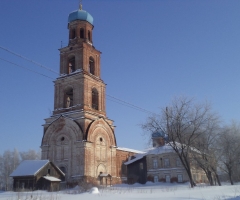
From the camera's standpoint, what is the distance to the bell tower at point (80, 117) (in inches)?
1142

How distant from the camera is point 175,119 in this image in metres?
22.9

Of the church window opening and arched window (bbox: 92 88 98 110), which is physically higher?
the church window opening

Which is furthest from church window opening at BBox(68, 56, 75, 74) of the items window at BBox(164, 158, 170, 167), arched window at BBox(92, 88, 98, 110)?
window at BBox(164, 158, 170, 167)

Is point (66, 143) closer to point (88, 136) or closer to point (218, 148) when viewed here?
point (88, 136)

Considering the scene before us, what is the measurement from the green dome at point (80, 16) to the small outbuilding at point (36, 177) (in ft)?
57.0

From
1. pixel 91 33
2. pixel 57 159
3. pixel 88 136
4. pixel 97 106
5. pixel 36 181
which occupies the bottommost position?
pixel 36 181

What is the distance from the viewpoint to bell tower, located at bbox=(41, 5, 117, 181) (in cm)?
2900

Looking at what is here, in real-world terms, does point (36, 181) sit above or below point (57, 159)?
below

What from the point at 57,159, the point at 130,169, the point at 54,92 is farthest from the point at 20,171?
the point at 130,169

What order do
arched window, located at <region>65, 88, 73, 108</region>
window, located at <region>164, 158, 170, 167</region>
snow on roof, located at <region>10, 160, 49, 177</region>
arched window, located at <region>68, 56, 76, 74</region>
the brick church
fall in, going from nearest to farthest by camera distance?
1. snow on roof, located at <region>10, 160, 49, 177</region>
2. the brick church
3. arched window, located at <region>65, 88, 73, 108</region>
4. arched window, located at <region>68, 56, 76, 74</region>
5. window, located at <region>164, 158, 170, 167</region>

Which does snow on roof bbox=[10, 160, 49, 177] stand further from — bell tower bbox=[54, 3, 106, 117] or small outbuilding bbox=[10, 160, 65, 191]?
bell tower bbox=[54, 3, 106, 117]

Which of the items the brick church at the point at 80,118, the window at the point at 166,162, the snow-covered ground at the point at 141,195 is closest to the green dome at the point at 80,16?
the brick church at the point at 80,118

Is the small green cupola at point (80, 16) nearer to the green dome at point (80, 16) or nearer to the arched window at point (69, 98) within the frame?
the green dome at point (80, 16)

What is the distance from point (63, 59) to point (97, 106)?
694 cm
